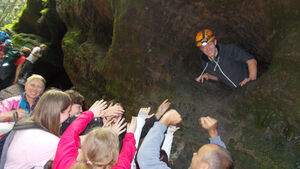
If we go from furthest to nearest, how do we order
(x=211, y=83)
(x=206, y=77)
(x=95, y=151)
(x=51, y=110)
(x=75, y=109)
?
1. (x=211, y=83)
2. (x=206, y=77)
3. (x=75, y=109)
4. (x=51, y=110)
5. (x=95, y=151)

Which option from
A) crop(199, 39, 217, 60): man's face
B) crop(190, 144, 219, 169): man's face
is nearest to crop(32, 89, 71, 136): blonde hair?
crop(190, 144, 219, 169): man's face

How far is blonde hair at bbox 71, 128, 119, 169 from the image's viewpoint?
1941 mm

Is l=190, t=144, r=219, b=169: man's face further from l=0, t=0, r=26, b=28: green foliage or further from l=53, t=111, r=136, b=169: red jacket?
l=0, t=0, r=26, b=28: green foliage

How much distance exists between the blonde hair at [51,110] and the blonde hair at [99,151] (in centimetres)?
78

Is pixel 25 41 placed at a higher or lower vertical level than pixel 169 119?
higher

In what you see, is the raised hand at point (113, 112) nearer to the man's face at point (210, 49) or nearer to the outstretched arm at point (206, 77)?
the man's face at point (210, 49)

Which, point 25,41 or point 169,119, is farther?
point 25,41

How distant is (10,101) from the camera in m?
3.75

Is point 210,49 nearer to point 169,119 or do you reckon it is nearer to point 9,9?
point 169,119

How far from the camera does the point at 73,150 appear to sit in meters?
2.33

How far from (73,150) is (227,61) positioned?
3360 mm

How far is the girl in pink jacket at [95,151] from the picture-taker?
6.40ft

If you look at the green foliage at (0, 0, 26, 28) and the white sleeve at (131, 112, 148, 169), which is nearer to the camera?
the white sleeve at (131, 112, 148, 169)

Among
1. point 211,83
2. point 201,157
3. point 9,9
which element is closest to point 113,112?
point 201,157
